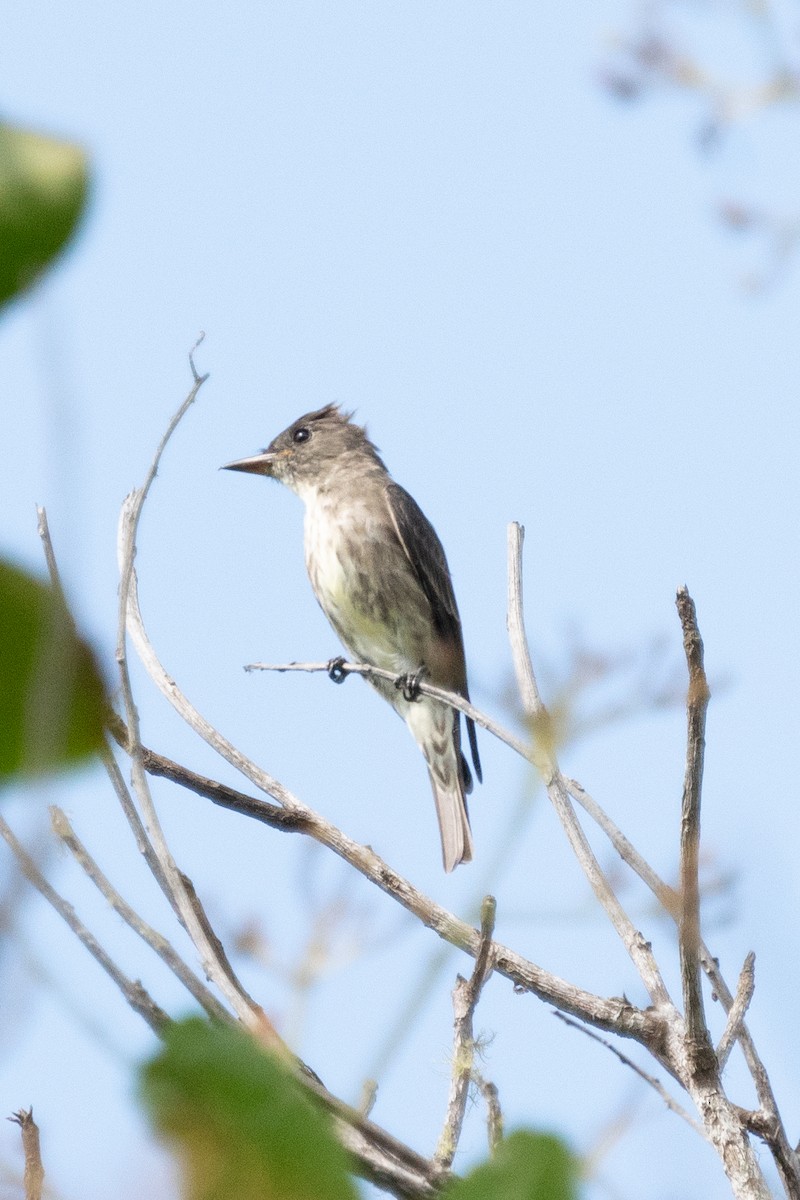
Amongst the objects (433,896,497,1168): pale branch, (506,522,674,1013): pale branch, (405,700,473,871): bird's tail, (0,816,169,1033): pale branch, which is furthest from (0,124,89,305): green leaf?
(405,700,473,871): bird's tail

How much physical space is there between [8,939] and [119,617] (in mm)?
720

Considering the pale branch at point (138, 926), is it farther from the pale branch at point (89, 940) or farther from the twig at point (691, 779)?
the twig at point (691, 779)

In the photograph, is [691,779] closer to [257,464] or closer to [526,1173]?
[526,1173]

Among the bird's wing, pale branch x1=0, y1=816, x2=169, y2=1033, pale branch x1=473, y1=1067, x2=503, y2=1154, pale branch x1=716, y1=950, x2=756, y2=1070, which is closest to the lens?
pale branch x1=0, y1=816, x2=169, y2=1033

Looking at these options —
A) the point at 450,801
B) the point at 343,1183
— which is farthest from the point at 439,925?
the point at 450,801

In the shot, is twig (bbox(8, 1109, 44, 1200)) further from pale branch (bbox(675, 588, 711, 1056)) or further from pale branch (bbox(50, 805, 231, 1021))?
pale branch (bbox(675, 588, 711, 1056))

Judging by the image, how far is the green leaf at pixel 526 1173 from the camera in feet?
2.19

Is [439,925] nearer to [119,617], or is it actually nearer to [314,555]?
[119,617]

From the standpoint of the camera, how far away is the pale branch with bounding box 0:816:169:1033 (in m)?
0.66

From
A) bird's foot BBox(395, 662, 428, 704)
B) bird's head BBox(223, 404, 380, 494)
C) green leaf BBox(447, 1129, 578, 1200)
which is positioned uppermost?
bird's head BBox(223, 404, 380, 494)

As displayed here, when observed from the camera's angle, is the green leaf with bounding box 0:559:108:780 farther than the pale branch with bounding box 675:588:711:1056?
No

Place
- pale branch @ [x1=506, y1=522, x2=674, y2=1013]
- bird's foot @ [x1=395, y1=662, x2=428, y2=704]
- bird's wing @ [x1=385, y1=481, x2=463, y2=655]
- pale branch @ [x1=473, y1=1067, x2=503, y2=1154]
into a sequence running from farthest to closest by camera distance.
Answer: bird's wing @ [x1=385, y1=481, x2=463, y2=655] < bird's foot @ [x1=395, y1=662, x2=428, y2=704] < pale branch @ [x1=506, y1=522, x2=674, y2=1013] < pale branch @ [x1=473, y1=1067, x2=503, y2=1154]

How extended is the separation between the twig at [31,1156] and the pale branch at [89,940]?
0.11 m

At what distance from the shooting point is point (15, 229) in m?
0.55
